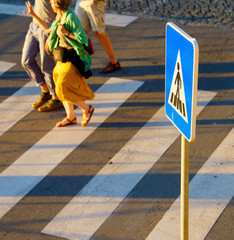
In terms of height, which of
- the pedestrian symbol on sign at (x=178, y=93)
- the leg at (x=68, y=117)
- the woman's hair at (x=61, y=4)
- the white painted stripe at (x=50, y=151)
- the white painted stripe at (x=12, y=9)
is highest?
the pedestrian symbol on sign at (x=178, y=93)

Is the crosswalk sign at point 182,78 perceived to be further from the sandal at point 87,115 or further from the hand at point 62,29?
the sandal at point 87,115

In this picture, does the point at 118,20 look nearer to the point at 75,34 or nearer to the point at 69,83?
the point at 69,83

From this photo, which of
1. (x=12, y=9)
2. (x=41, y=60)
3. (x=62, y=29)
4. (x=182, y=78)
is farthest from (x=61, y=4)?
(x=12, y=9)

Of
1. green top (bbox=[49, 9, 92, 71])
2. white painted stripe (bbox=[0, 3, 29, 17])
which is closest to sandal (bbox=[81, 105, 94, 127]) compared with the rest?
green top (bbox=[49, 9, 92, 71])

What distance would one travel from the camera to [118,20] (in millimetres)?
12188

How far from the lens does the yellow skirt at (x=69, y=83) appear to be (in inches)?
335

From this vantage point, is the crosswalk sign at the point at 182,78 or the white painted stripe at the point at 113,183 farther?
the white painted stripe at the point at 113,183

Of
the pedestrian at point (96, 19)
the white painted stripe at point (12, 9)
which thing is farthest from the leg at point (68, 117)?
the white painted stripe at point (12, 9)

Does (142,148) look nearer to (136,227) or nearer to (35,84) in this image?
(136,227)

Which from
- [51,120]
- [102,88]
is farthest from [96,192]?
[102,88]

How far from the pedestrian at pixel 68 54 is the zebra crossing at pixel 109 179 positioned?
14.8 inches

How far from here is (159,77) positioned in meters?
10.0

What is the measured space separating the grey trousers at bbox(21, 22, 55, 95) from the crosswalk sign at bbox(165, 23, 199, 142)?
14.7 ft

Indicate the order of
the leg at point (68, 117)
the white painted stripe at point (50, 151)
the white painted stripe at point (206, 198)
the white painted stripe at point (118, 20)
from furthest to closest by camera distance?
1. the white painted stripe at point (118, 20)
2. the leg at point (68, 117)
3. the white painted stripe at point (50, 151)
4. the white painted stripe at point (206, 198)
